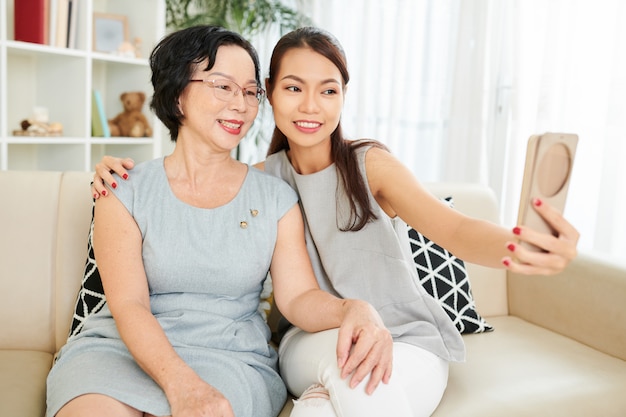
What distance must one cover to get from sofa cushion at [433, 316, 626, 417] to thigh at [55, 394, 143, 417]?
67 centimetres

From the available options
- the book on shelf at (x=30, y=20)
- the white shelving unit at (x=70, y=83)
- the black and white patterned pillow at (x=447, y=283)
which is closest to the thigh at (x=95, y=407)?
the black and white patterned pillow at (x=447, y=283)

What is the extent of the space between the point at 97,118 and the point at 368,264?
2267 millimetres

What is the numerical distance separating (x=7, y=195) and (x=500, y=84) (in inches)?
83.0

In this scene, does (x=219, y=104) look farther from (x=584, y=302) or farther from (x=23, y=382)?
(x=584, y=302)

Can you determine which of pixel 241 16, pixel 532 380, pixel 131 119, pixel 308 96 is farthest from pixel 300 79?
pixel 241 16

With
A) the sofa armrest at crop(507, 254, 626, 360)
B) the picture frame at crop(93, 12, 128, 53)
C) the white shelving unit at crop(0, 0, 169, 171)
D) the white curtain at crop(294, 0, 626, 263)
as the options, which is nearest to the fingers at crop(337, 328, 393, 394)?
the sofa armrest at crop(507, 254, 626, 360)

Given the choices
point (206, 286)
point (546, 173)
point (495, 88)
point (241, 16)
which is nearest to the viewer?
point (546, 173)

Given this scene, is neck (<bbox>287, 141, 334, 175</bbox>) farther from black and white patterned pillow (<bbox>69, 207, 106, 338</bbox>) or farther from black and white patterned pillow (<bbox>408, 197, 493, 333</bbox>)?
black and white patterned pillow (<bbox>69, 207, 106, 338</bbox>)

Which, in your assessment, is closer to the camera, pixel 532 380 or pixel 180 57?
pixel 180 57

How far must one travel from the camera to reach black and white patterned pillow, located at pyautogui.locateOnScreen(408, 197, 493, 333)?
6.29ft

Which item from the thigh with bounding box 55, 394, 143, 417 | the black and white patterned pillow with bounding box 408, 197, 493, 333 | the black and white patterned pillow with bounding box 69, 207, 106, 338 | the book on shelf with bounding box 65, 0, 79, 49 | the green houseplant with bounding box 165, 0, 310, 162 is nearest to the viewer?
the thigh with bounding box 55, 394, 143, 417

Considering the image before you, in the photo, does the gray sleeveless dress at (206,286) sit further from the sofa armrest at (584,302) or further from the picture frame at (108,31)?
the picture frame at (108,31)

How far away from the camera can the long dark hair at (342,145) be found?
1.56 m

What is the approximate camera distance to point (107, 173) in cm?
147
